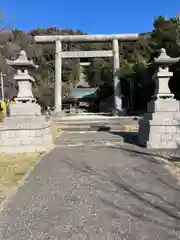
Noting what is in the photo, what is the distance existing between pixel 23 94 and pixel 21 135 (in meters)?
1.29

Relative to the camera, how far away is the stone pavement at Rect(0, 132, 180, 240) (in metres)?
2.99

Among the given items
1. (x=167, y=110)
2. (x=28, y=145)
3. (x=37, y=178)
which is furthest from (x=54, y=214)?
(x=167, y=110)

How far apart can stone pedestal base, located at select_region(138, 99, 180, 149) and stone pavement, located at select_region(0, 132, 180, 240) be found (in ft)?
5.97

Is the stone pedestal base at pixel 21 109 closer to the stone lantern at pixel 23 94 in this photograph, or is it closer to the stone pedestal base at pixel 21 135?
the stone lantern at pixel 23 94

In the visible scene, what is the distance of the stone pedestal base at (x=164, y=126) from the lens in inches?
317

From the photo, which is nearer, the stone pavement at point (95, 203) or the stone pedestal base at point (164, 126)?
the stone pavement at point (95, 203)

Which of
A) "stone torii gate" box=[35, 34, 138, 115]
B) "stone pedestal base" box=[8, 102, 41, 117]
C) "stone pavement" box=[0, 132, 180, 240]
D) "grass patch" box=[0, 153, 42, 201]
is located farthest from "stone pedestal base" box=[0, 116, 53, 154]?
"stone torii gate" box=[35, 34, 138, 115]

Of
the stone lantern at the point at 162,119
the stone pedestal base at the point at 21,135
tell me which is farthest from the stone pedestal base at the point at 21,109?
the stone lantern at the point at 162,119

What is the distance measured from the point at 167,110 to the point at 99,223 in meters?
5.75

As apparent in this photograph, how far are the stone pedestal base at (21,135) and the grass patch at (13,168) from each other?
14.8 inches

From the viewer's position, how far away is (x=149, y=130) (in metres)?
8.16

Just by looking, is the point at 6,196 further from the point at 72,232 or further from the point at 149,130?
the point at 149,130

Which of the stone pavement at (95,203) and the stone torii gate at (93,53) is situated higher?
the stone torii gate at (93,53)

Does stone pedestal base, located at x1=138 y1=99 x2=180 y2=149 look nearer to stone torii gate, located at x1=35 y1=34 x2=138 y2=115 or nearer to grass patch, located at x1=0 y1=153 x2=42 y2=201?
grass patch, located at x1=0 y1=153 x2=42 y2=201
